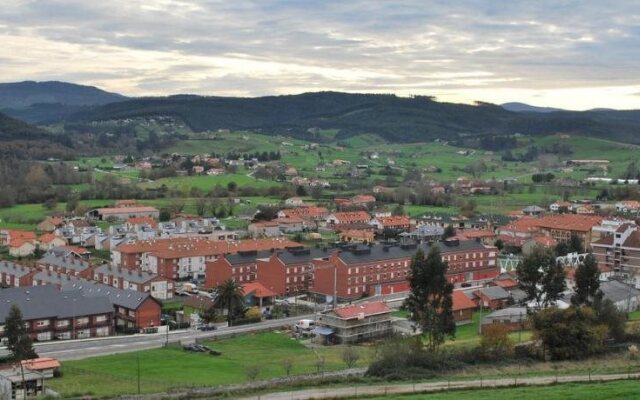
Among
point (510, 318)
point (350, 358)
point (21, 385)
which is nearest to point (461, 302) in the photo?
point (510, 318)

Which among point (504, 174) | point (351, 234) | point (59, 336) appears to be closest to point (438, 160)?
point (504, 174)

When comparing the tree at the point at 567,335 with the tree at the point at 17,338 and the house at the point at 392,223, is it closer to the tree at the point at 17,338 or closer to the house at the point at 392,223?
the tree at the point at 17,338

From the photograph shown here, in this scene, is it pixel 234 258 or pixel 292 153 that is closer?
pixel 234 258

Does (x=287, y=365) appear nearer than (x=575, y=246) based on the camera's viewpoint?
Yes

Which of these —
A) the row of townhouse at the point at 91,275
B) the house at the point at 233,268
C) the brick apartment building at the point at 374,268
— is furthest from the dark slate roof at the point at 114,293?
the brick apartment building at the point at 374,268

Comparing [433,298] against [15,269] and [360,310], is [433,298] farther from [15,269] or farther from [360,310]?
[15,269]

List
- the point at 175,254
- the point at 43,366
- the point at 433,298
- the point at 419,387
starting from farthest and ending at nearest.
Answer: the point at 175,254
the point at 433,298
the point at 43,366
the point at 419,387

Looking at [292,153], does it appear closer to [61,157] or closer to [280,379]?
[61,157]
